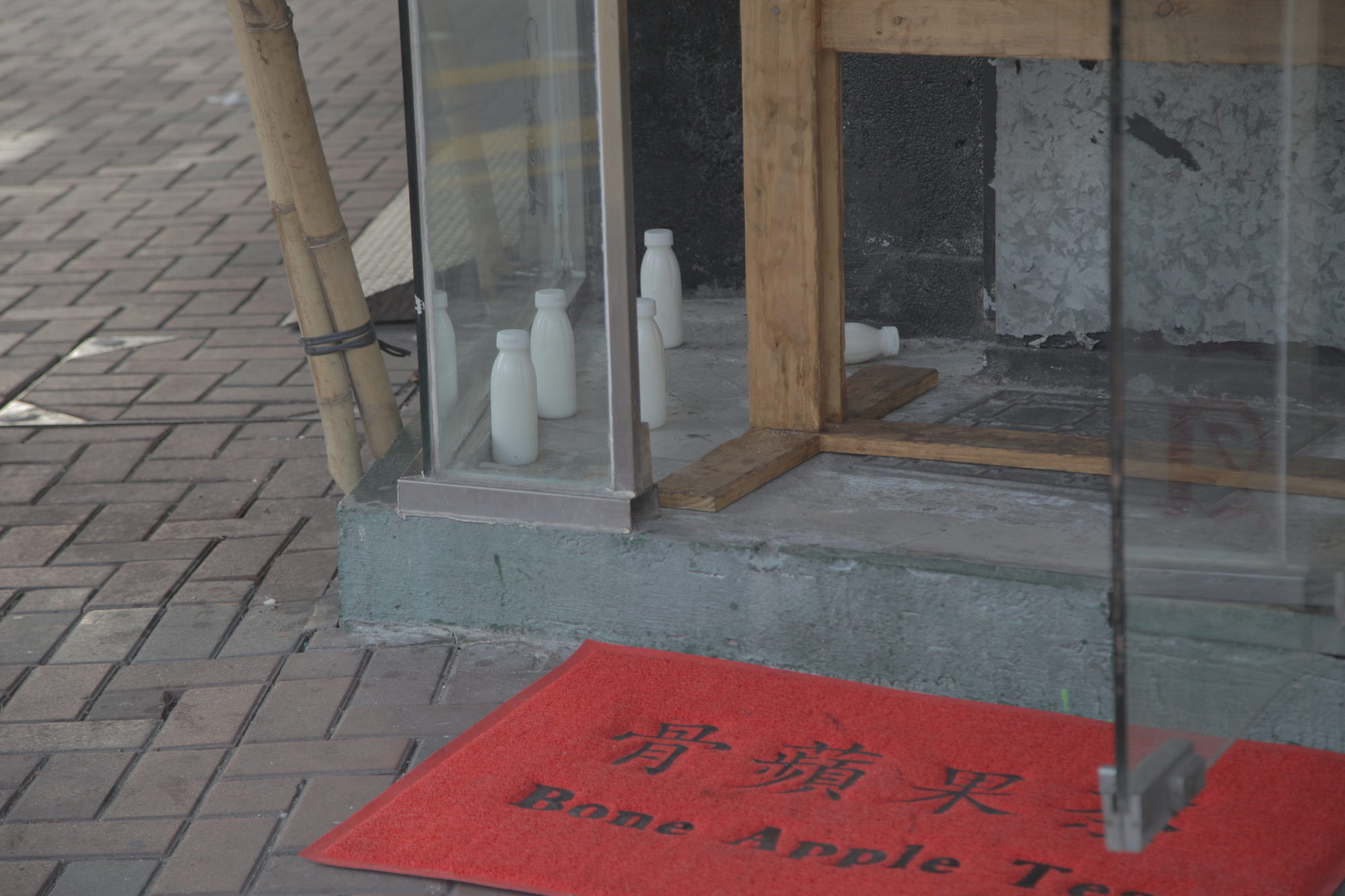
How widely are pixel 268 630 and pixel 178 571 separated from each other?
0.42m

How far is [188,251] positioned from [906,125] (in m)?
3.05

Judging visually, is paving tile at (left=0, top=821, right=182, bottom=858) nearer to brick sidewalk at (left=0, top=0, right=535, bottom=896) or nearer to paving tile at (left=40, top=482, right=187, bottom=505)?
brick sidewalk at (left=0, top=0, right=535, bottom=896)

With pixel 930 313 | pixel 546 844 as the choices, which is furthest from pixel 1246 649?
pixel 930 313

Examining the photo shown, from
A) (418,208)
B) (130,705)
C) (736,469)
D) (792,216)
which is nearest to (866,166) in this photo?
(792,216)

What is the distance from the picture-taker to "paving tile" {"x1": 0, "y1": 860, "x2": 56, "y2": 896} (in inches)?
90.7

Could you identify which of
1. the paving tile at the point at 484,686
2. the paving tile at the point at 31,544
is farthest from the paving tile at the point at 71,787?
the paving tile at the point at 31,544

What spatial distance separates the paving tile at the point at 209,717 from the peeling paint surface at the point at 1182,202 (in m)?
1.71

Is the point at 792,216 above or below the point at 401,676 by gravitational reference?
above

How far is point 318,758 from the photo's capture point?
2.64m

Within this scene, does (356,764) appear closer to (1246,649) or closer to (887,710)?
(887,710)

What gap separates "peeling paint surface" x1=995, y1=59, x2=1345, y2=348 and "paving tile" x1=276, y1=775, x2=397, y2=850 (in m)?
1.40

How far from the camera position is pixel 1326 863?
2.17 metres

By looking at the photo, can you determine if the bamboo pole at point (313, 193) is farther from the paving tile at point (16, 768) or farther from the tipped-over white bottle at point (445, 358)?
the paving tile at point (16, 768)

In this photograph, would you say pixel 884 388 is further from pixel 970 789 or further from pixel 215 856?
pixel 215 856
